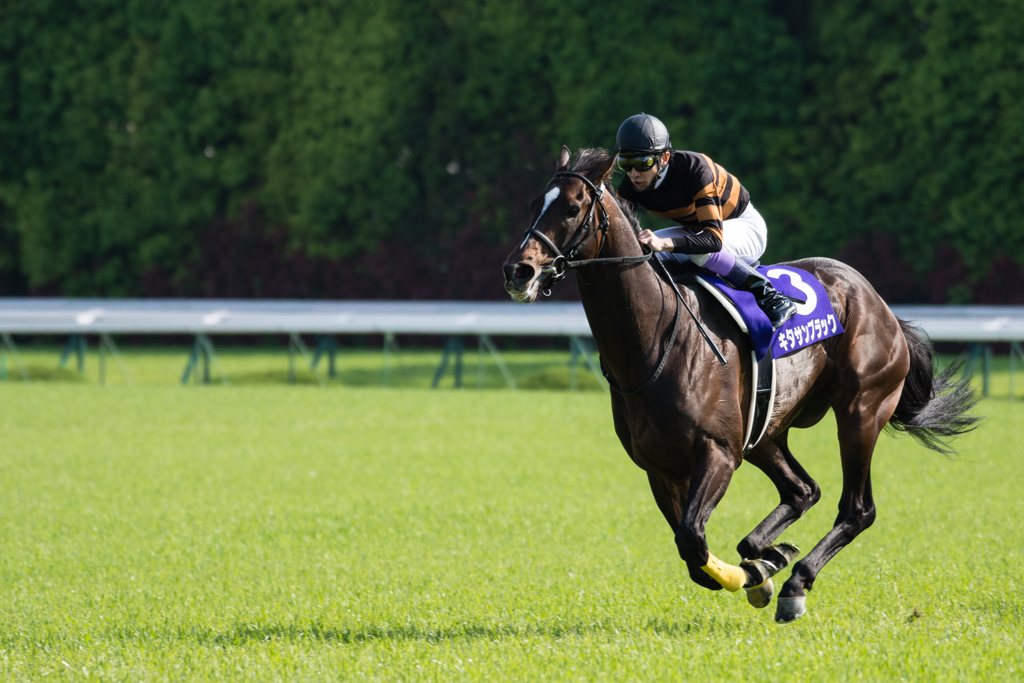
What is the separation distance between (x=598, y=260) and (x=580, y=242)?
0.45 ft

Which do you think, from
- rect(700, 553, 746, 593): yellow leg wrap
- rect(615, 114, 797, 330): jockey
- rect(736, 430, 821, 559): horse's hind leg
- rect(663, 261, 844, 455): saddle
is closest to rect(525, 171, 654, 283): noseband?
rect(615, 114, 797, 330): jockey

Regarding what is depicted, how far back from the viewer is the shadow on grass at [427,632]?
4.95m

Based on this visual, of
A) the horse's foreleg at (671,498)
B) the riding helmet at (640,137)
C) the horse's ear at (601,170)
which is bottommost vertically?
the horse's foreleg at (671,498)

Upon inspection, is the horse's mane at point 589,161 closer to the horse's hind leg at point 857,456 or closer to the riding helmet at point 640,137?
the riding helmet at point 640,137

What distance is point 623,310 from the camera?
4719mm

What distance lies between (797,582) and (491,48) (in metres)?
20.5

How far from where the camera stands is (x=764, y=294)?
521 cm

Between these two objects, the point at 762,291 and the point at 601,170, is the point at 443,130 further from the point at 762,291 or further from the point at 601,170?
the point at 601,170

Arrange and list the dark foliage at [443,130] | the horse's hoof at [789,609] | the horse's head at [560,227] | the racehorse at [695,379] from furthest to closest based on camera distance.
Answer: the dark foliage at [443,130] < the horse's hoof at [789,609] < the racehorse at [695,379] < the horse's head at [560,227]

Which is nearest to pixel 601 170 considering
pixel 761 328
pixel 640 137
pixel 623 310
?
pixel 640 137

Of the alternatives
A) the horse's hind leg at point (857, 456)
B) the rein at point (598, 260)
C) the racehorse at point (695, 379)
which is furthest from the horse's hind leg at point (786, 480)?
the rein at point (598, 260)

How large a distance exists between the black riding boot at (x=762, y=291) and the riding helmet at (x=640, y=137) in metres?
0.77

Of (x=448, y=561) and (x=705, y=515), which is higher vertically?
(x=705, y=515)

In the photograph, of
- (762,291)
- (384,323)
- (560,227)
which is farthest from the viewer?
(384,323)
